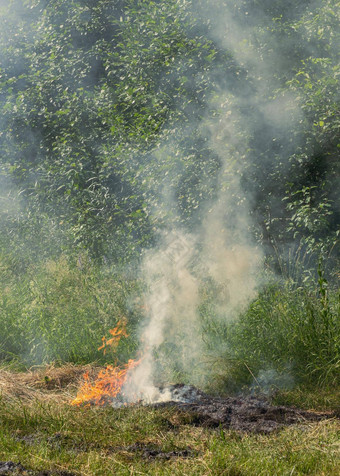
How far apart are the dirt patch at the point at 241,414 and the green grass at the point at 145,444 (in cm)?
11

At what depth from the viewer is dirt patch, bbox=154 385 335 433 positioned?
3.64 metres

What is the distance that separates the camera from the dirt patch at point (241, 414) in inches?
143

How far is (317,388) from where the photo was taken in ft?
14.4

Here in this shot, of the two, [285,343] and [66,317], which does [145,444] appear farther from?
[66,317]

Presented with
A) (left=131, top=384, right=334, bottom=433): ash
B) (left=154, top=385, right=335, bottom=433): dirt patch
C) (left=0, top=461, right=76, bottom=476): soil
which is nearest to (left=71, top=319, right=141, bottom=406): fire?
(left=131, top=384, right=334, bottom=433): ash

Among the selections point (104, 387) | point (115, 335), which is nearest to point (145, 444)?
point (104, 387)

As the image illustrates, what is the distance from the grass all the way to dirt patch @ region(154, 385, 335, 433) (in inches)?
4.1

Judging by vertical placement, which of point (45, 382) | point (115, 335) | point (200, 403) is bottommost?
point (200, 403)

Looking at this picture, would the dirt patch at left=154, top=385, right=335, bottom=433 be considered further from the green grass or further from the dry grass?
the dry grass

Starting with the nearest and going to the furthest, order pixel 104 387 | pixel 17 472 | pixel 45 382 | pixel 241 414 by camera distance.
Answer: pixel 17 472
pixel 241 414
pixel 104 387
pixel 45 382

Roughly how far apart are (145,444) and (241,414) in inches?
31.0

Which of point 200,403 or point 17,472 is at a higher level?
point 200,403

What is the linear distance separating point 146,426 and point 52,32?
266 inches

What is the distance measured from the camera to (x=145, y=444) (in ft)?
11.2
